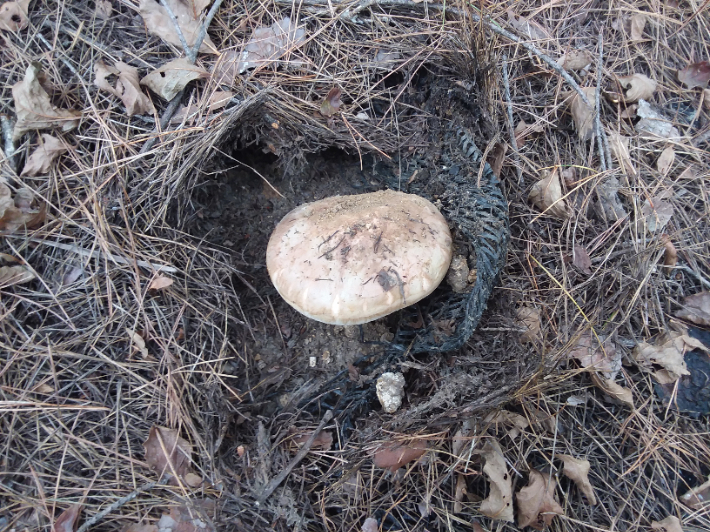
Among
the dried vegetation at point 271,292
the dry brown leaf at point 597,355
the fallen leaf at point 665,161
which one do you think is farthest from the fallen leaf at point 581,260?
the fallen leaf at point 665,161

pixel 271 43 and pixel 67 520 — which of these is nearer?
pixel 67 520

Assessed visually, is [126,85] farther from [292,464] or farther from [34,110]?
[292,464]

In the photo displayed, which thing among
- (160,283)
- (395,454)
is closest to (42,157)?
(160,283)

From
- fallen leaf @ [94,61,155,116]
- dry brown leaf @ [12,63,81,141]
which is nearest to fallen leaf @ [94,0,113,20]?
fallen leaf @ [94,61,155,116]

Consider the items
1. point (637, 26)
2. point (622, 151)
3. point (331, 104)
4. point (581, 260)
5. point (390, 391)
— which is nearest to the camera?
point (390, 391)

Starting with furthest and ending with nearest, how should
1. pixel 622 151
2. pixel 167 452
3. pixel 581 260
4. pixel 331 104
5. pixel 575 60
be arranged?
pixel 575 60 → pixel 622 151 → pixel 331 104 → pixel 581 260 → pixel 167 452

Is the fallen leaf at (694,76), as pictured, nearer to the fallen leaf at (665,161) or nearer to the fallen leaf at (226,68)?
the fallen leaf at (665,161)

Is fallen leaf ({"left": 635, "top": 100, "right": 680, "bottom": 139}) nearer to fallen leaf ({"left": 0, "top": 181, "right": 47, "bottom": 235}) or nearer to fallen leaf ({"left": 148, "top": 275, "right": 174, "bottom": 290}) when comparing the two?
fallen leaf ({"left": 148, "top": 275, "right": 174, "bottom": 290})
